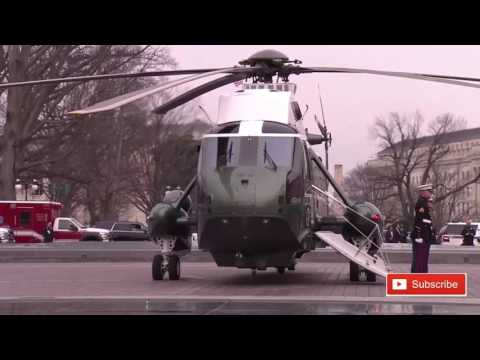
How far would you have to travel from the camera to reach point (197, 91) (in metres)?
17.5

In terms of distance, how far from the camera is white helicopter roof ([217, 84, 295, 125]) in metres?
18.0

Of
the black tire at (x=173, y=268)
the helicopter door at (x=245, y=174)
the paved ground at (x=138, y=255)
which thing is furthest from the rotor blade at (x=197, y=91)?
the paved ground at (x=138, y=255)

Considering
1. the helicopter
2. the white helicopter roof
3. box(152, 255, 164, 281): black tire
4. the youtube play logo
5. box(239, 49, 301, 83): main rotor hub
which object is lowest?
box(152, 255, 164, 281): black tire

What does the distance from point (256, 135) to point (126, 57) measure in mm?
30327

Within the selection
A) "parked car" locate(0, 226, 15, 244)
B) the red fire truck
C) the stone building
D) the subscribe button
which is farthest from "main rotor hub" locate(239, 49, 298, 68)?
the stone building

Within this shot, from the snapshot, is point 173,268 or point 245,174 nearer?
point 245,174

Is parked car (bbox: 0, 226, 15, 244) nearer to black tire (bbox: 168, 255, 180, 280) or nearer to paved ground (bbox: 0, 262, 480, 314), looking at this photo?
paved ground (bbox: 0, 262, 480, 314)

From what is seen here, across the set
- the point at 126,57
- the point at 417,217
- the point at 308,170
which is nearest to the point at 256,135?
the point at 308,170

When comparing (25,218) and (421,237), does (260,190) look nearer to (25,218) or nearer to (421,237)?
(421,237)

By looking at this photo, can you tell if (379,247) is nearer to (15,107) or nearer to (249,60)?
(249,60)

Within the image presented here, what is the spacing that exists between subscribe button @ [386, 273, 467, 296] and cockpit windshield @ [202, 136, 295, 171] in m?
4.31

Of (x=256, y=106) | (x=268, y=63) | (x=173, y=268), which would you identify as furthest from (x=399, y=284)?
(x=173, y=268)

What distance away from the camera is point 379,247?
64.0ft

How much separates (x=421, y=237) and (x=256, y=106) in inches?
161
